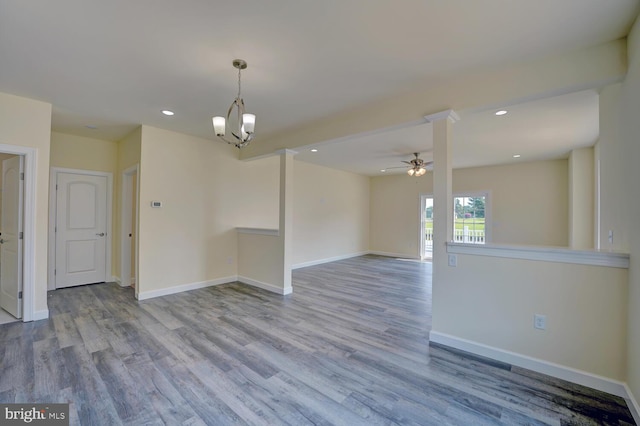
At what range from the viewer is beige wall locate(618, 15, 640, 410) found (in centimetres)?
185

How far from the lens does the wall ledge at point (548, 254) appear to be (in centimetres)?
209

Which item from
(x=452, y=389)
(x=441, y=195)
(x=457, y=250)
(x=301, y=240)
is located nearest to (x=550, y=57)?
(x=441, y=195)

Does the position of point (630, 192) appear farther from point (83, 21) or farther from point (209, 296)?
point (209, 296)

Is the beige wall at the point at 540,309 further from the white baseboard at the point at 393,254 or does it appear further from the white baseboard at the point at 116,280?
the white baseboard at the point at 393,254

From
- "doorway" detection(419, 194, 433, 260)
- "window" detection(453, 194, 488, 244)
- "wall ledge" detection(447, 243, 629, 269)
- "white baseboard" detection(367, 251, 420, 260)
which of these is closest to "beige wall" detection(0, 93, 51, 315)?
"wall ledge" detection(447, 243, 629, 269)

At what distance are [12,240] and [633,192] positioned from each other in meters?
6.35

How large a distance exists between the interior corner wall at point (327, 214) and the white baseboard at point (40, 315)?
171 inches

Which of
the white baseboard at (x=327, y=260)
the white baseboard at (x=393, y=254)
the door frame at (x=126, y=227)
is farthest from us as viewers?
the white baseboard at (x=393, y=254)

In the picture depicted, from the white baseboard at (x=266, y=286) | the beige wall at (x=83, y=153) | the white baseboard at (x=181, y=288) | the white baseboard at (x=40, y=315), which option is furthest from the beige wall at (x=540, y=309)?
the beige wall at (x=83, y=153)

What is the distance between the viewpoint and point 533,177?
6.50m

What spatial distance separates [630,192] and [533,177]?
5367 millimetres

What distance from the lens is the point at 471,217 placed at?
7500mm

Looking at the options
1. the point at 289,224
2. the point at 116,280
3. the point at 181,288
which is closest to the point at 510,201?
the point at 289,224

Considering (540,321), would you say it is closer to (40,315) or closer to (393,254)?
(40,315)
